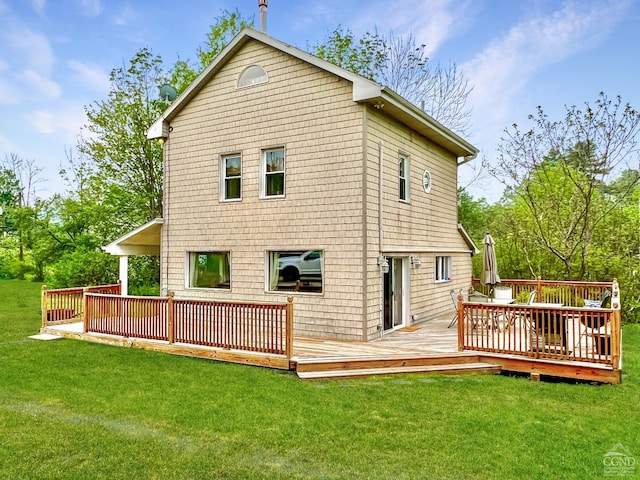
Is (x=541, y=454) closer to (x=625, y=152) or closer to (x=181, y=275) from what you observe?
(x=181, y=275)

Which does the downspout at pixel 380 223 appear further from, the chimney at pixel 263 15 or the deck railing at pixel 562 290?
the deck railing at pixel 562 290

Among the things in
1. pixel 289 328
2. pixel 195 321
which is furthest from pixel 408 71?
pixel 289 328

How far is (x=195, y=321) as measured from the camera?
8.58 metres

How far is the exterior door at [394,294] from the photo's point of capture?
10195mm

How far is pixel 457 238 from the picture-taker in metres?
14.4

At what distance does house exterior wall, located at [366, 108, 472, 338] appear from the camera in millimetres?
9281

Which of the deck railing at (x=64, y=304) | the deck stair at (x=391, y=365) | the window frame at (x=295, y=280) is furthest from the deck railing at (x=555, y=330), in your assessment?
the deck railing at (x=64, y=304)

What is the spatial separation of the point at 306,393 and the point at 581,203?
44.4 ft

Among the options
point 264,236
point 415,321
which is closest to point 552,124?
point 415,321

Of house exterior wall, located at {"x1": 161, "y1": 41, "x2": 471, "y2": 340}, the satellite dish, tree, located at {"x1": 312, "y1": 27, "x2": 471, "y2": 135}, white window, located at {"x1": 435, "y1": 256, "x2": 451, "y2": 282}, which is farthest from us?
tree, located at {"x1": 312, "y1": 27, "x2": 471, "y2": 135}

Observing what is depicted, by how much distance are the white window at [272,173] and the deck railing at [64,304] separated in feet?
16.8

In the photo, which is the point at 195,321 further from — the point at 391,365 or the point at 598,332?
the point at 598,332

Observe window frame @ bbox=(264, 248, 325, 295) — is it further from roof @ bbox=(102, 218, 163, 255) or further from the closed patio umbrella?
the closed patio umbrella

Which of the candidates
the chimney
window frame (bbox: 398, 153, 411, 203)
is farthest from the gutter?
the chimney
